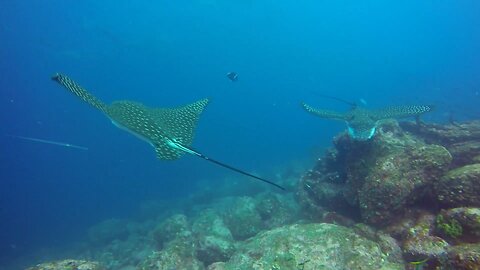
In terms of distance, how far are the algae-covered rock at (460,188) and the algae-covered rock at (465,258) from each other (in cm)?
146

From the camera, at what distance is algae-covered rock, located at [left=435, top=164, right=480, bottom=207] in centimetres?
534

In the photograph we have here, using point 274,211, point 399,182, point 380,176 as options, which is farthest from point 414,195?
point 274,211

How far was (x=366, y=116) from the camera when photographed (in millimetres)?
9047

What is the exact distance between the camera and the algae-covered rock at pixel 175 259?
7.43 m

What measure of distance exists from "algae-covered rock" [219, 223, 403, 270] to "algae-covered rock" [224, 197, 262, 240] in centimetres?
Answer: 472

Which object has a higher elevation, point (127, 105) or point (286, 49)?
point (286, 49)

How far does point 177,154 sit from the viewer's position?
616cm

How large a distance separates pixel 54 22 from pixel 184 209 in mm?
42325

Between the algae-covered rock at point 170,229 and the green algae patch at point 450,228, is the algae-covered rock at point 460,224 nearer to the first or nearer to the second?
the green algae patch at point 450,228

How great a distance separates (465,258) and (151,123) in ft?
18.2

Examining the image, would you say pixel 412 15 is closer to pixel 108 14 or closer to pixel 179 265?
pixel 108 14

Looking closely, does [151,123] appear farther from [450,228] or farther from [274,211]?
[274,211]

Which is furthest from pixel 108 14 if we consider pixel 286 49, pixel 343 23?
pixel 343 23

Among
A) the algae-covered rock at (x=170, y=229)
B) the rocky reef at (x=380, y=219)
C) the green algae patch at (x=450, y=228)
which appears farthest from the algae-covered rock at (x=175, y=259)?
the green algae patch at (x=450, y=228)
